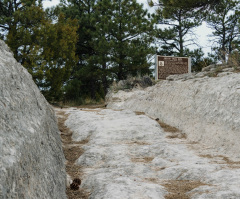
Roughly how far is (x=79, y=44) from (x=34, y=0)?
505cm

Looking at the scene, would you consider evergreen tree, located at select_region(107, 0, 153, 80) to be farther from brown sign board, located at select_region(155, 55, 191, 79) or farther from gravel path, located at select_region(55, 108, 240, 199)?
gravel path, located at select_region(55, 108, 240, 199)

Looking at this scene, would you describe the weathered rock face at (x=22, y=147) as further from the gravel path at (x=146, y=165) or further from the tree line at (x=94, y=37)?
the tree line at (x=94, y=37)

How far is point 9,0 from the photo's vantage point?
15828mm

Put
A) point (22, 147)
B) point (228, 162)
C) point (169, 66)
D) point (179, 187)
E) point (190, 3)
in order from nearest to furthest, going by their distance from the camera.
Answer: point (22, 147) < point (179, 187) < point (228, 162) < point (190, 3) < point (169, 66)

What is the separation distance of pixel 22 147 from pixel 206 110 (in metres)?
4.61

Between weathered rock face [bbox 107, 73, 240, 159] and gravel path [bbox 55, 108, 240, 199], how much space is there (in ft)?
0.93

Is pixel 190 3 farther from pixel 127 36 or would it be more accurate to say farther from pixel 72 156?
pixel 72 156

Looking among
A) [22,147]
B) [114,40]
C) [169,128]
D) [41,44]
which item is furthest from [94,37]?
[22,147]

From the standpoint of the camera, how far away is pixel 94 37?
18516mm

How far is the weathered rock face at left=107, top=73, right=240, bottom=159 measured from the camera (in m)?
4.93

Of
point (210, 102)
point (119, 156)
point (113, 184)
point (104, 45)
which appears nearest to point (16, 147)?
point (113, 184)

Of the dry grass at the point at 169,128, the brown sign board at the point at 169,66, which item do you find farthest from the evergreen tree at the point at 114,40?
the dry grass at the point at 169,128

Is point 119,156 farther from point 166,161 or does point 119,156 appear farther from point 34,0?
point 34,0

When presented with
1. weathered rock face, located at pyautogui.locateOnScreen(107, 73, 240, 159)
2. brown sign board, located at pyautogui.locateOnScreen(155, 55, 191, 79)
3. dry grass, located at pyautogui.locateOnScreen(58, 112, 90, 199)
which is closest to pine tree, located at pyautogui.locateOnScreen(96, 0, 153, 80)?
brown sign board, located at pyautogui.locateOnScreen(155, 55, 191, 79)
